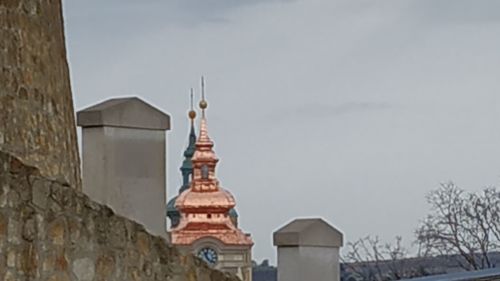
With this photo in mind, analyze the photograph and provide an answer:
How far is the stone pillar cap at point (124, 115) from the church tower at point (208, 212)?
40.1 meters

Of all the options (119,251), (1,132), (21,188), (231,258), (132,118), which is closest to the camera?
(21,188)

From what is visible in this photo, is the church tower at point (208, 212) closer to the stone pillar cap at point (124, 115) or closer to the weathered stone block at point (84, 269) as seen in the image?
the stone pillar cap at point (124, 115)

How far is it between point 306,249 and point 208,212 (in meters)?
48.1

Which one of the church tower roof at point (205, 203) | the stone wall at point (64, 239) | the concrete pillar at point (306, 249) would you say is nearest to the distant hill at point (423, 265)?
the church tower roof at point (205, 203)

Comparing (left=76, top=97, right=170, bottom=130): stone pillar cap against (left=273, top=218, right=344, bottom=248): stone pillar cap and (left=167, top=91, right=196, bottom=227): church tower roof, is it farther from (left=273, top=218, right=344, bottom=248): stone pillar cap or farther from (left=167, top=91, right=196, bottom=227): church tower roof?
(left=167, top=91, right=196, bottom=227): church tower roof

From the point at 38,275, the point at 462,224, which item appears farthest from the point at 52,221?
the point at 462,224

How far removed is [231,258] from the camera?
59969 mm

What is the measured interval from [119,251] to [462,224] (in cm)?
3669

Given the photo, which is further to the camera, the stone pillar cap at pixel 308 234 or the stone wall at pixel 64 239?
the stone pillar cap at pixel 308 234

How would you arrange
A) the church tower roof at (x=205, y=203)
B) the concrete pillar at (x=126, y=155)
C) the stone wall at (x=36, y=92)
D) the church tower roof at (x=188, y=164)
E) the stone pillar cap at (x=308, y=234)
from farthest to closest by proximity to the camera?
the church tower roof at (x=188, y=164)
the church tower roof at (x=205, y=203)
the stone pillar cap at (x=308, y=234)
the concrete pillar at (x=126, y=155)
the stone wall at (x=36, y=92)

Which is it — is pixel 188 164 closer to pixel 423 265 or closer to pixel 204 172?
pixel 204 172

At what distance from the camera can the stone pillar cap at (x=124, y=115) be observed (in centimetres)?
1301

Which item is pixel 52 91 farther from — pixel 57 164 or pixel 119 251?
pixel 119 251

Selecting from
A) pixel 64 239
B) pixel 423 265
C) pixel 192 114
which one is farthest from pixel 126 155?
pixel 192 114
